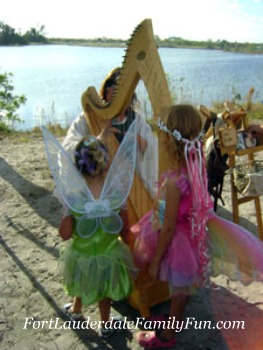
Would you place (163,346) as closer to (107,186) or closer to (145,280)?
(145,280)

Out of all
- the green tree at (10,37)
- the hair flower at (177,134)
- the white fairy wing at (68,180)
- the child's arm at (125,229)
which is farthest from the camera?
the green tree at (10,37)

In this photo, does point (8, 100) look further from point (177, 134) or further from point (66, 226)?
point (177, 134)

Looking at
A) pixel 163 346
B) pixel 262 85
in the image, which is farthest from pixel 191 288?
pixel 262 85

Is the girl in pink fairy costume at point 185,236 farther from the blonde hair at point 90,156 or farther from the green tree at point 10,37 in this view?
the green tree at point 10,37

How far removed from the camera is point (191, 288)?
2.07m

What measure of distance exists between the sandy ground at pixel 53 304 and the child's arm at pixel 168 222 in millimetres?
518

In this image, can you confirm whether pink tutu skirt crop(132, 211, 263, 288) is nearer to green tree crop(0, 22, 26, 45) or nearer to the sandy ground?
the sandy ground

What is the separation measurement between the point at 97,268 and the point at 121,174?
0.49m

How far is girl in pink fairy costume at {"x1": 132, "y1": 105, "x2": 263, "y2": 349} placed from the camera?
196 cm

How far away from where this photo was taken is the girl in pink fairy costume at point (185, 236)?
6.42ft

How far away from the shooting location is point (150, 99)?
6.91 feet

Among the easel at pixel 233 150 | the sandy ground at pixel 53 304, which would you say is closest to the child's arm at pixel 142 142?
the easel at pixel 233 150

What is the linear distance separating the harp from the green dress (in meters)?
0.26

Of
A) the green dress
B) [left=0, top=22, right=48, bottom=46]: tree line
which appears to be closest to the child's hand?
the green dress
